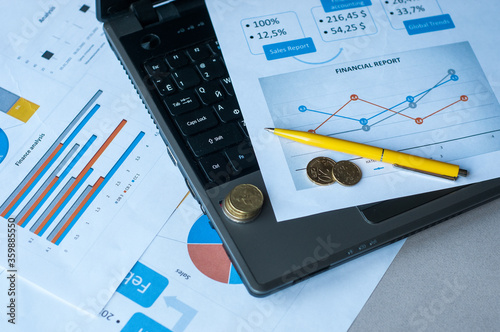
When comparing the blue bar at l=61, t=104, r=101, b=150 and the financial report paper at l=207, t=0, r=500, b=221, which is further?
the blue bar at l=61, t=104, r=101, b=150

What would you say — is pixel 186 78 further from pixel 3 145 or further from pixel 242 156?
pixel 3 145

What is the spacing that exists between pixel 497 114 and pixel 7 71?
61 cm

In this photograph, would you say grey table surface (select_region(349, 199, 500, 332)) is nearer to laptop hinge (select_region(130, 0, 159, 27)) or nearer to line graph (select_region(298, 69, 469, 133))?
line graph (select_region(298, 69, 469, 133))

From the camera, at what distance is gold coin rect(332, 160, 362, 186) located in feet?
1.61

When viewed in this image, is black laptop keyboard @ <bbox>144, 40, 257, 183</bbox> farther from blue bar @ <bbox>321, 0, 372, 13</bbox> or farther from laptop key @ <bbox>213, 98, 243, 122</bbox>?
blue bar @ <bbox>321, 0, 372, 13</bbox>

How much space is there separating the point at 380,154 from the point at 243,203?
0.49 feet

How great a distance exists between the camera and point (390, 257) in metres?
0.53

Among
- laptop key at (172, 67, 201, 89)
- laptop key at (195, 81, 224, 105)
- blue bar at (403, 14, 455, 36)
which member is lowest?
blue bar at (403, 14, 455, 36)

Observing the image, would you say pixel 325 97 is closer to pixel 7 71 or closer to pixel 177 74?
pixel 177 74

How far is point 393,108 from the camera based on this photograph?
532mm

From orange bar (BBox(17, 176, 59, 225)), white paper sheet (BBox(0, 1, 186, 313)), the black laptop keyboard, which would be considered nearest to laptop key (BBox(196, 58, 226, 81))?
the black laptop keyboard

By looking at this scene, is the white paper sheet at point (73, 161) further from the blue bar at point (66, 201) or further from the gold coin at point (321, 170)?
the gold coin at point (321, 170)

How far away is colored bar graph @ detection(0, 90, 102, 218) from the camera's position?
564mm

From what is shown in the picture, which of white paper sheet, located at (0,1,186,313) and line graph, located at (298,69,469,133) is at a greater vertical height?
white paper sheet, located at (0,1,186,313)
